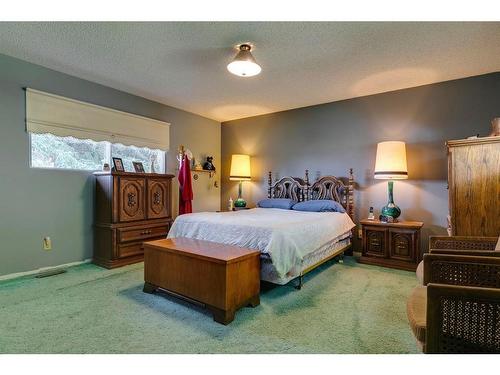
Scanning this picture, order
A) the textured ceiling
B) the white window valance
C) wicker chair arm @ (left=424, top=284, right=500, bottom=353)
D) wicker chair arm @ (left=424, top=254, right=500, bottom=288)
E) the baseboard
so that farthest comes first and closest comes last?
the white window valance → the baseboard → the textured ceiling → wicker chair arm @ (left=424, top=254, right=500, bottom=288) → wicker chair arm @ (left=424, top=284, right=500, bottom=353)

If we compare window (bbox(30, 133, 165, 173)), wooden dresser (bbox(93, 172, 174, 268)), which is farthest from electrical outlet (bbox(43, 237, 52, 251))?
window (bbox(30, 133, 165, 173))

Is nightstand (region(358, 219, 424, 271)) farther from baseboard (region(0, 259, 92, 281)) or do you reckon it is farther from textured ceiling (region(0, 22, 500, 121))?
baseboard (region(0, 259, 92, 281))

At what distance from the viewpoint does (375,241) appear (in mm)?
3760

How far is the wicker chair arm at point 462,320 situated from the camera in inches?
46.3

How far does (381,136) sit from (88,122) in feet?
13.7

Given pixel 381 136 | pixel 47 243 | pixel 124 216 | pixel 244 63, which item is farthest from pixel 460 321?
pixel 47 243

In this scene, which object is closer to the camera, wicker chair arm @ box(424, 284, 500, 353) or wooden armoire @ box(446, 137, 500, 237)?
wicker chair arm @ box(424, 284, 500, 353)

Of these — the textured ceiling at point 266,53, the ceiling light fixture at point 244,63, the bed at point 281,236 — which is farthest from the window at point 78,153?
the ceiling light fixture at point 244,63

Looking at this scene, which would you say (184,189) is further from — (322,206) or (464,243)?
(464,243)

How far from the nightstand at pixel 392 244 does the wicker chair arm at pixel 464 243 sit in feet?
3.89

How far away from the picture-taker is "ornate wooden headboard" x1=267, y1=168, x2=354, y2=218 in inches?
170

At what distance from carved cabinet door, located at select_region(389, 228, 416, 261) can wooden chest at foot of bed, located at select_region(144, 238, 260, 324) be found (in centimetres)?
215

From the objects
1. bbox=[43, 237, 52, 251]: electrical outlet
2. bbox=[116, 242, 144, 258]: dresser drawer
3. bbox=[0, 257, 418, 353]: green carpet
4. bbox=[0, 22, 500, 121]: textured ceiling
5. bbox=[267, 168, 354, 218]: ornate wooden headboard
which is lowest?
bbox=[0, 257, 418, 353]: green carpet
